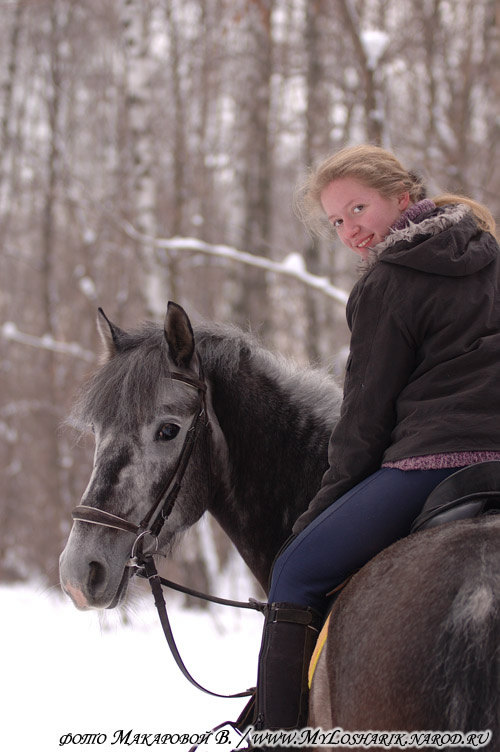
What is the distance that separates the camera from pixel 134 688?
19.4ft

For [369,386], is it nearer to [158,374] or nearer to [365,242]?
[365,242]

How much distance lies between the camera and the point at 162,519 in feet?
8.98

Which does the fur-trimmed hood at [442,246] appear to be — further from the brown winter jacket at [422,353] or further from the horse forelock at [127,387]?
the horse forelock at [127,387]

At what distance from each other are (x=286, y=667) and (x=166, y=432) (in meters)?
0.93

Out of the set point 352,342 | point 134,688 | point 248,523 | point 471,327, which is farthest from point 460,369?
point 134,688

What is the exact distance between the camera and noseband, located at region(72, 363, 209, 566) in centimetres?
259

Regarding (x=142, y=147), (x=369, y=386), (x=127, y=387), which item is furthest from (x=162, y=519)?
(x=142, y=147)

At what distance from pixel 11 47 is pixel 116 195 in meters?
4.84

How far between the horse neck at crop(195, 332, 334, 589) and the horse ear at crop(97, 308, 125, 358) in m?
0.36

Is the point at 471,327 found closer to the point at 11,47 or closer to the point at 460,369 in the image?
the point at 460,369

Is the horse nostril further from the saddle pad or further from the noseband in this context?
the saddle pad

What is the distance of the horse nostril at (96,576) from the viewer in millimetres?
2576

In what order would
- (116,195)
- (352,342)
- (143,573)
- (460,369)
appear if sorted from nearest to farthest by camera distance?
(460,369) < (352,342) < (143,573) < (116,195)

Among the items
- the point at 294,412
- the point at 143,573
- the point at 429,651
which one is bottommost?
the point at 143,573
